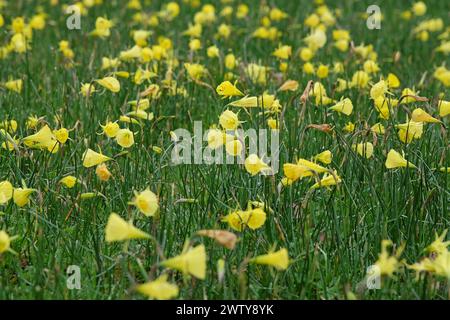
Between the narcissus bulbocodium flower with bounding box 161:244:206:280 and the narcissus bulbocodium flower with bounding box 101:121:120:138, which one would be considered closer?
the narcissus bulbocodium flower with bounding box 161:244:206:280

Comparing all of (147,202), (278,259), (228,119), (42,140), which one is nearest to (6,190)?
(42,140)

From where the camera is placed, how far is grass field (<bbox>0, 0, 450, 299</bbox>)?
8.25 feet

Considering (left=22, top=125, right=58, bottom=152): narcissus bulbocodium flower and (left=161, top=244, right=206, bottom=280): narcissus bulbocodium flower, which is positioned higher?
(left=22, top=125, right=58, bottom=152): narcissus bulbocodium flower

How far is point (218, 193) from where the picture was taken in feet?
10.4

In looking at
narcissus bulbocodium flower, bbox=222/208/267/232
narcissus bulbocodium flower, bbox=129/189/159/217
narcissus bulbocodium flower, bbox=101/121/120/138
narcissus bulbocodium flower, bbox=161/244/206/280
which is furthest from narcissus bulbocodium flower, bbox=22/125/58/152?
narcissus bulbocodium flower, bbox=161/244/206/280

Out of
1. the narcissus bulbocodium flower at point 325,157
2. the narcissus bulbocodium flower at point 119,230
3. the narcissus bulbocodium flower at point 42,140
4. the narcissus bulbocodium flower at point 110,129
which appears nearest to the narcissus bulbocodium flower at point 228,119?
the narcissus bulbocodium flower at point 325,157

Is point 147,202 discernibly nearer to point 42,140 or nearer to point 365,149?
point 42,140

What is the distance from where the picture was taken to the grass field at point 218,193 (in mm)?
2516

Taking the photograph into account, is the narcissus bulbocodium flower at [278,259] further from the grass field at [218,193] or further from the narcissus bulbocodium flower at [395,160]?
the narcissus bulbocodium flower at [395,160]

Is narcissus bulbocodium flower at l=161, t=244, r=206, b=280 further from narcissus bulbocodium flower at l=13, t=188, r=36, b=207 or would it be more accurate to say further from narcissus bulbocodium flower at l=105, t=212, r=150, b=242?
narcissus bulbocodium flower at l=13, t=188, r=36, b=207

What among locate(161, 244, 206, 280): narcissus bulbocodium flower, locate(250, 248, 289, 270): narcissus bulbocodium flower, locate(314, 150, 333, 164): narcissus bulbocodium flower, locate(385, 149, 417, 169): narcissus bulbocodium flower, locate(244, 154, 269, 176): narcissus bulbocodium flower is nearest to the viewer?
locate(161, 244, 206, 280): narcissus bulbocodium flower

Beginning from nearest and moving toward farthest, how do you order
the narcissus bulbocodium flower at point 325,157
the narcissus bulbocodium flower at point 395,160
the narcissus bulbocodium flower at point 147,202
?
the narcissus bulbocodium flower at point 147,202, the narcissus bulbocodium flower at point 395,160, the narcissus bulbocodium flower at point 325,157
